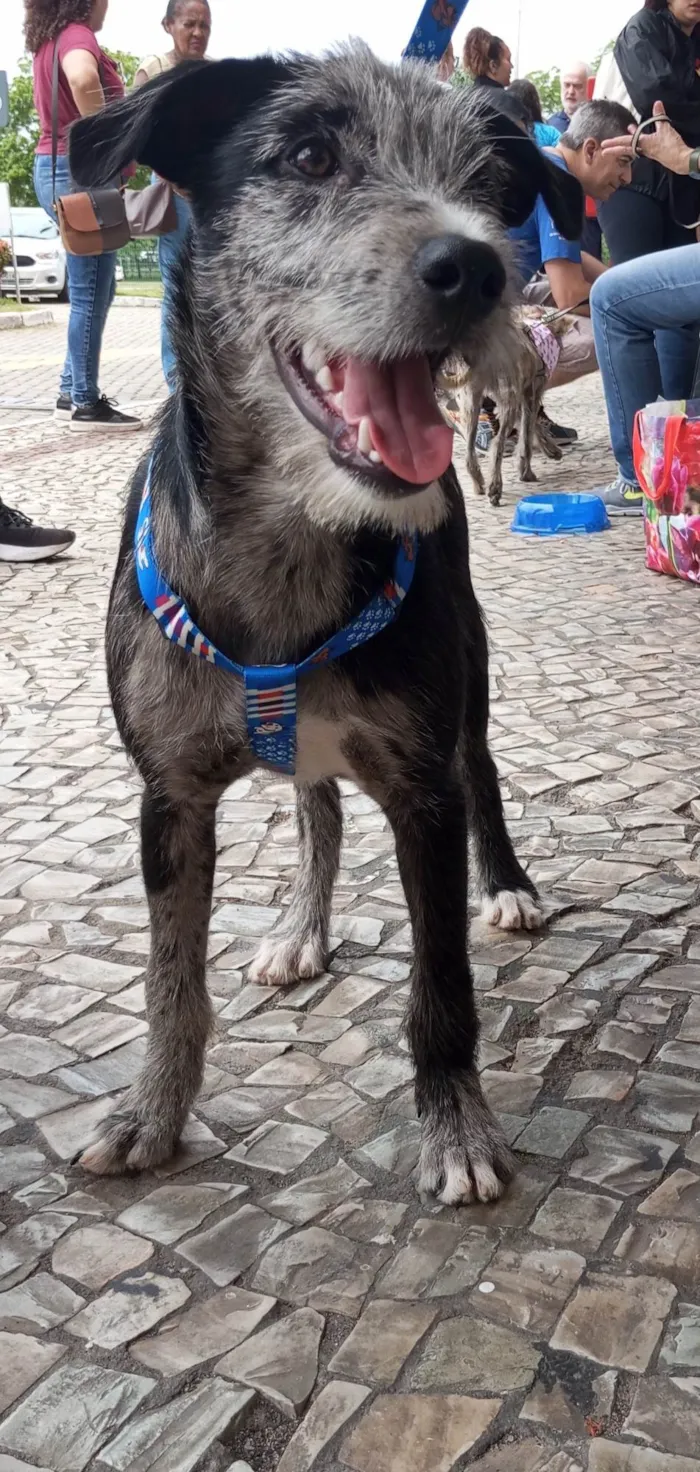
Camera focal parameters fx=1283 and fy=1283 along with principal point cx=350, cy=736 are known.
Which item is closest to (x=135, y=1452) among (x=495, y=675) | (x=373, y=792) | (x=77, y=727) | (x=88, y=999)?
(x=373, y=792)

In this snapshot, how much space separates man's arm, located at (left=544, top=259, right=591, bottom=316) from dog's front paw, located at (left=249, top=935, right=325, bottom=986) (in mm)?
6742

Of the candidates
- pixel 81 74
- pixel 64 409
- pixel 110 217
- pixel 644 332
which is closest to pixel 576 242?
pixel 644 332

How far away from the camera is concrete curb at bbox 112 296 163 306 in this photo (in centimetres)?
3065

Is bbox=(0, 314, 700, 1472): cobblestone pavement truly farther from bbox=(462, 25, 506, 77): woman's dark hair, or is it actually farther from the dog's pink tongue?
bbox=(462, 25, 506, 77): woman's dark hair

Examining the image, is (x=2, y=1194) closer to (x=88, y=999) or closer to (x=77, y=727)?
(x=88, y=999)

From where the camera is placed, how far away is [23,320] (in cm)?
2441

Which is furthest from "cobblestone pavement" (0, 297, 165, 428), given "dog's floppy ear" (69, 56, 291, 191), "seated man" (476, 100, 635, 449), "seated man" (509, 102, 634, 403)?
"dog's floppy ear" (69, 56, 291, 191)

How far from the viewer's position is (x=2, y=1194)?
2.46 metres

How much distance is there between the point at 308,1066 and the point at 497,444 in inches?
253

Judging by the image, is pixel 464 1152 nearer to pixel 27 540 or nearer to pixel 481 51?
pixel 27 540

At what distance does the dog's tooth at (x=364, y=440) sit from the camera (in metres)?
2.10

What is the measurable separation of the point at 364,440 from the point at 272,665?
473 millimetres

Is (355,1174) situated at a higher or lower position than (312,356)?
lower

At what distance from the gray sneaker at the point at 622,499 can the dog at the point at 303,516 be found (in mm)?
6003
